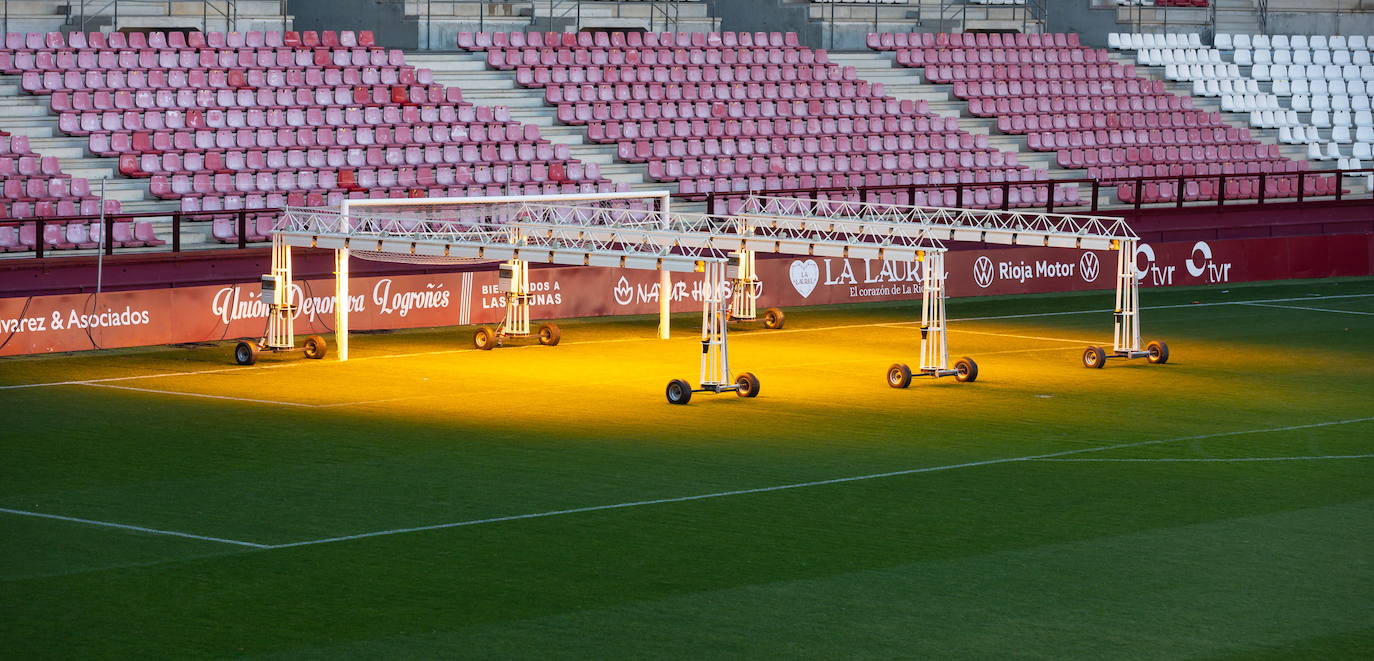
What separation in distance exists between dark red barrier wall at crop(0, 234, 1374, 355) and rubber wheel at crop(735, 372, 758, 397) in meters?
7.73

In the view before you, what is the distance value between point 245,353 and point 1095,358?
33.3 feet

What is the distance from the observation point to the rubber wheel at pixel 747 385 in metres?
20.6

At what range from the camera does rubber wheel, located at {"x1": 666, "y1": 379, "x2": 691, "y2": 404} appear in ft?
65.6

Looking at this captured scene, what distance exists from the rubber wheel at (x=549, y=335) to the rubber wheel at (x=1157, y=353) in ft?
24.6

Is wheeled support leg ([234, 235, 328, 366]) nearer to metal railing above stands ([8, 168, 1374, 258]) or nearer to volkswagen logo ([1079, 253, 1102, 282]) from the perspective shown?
metal railing above stands ([8, 168, 1374, 258])

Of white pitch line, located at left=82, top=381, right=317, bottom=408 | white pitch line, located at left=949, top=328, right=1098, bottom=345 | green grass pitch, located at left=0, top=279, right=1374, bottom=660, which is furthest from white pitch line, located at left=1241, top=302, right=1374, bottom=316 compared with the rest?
white pitch line, located at left=82, top=381, right=317, bottom=408

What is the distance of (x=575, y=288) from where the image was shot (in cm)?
2875

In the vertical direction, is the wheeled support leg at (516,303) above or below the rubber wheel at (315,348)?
above

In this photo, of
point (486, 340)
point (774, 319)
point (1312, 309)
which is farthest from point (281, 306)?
point (1312, 309)

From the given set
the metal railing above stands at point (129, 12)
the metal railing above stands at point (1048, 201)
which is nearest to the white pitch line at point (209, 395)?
the metal railing above stands at point (1048, 201)

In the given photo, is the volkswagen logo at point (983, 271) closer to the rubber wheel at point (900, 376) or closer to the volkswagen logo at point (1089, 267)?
the volkswagen logo at point (1089, 267)

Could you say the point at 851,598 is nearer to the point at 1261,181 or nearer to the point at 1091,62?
the point at 1261,181

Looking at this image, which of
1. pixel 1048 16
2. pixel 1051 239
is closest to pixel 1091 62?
pixel 1048 16

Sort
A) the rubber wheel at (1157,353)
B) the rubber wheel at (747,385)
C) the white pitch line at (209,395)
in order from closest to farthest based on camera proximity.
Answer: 1. the white pitch line at (209,395)
2. the rubber wheel at (747,385)
3. the rubber wheel at (1157,353)
